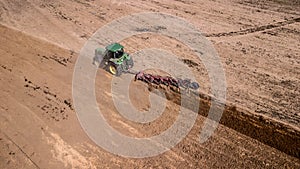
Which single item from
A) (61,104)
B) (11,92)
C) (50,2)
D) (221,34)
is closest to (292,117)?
(221,34)

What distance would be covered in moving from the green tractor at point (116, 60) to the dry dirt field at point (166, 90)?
62 cm

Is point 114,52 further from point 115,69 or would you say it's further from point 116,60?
point 115,69

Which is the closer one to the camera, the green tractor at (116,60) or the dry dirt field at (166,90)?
the dry dirt field at (166,90)

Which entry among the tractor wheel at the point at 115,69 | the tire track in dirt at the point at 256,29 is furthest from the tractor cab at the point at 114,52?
the tire track in dirt at the point at 256,29

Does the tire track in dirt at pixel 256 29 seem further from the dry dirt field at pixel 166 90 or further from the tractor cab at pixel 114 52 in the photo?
the tractor cab at pixel 114 52

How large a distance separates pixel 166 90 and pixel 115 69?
2.51m

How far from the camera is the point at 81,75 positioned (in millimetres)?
13625

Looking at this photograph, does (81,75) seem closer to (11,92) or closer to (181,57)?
(11,92)

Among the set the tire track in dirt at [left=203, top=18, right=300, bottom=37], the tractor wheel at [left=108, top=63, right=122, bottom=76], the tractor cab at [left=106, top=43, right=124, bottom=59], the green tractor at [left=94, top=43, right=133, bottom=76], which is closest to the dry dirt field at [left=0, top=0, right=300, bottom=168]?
the tire track in dirt at [left=203, top=18, right=300, bottom=37]

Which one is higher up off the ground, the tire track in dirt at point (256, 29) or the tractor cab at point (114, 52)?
the tire track in dirt at point (256, 29)

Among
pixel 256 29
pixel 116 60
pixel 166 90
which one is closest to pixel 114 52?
pixel 116 60

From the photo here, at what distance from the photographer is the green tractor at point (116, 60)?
13.3 metres

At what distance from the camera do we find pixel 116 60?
43.3 ft

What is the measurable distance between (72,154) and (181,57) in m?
7.37
